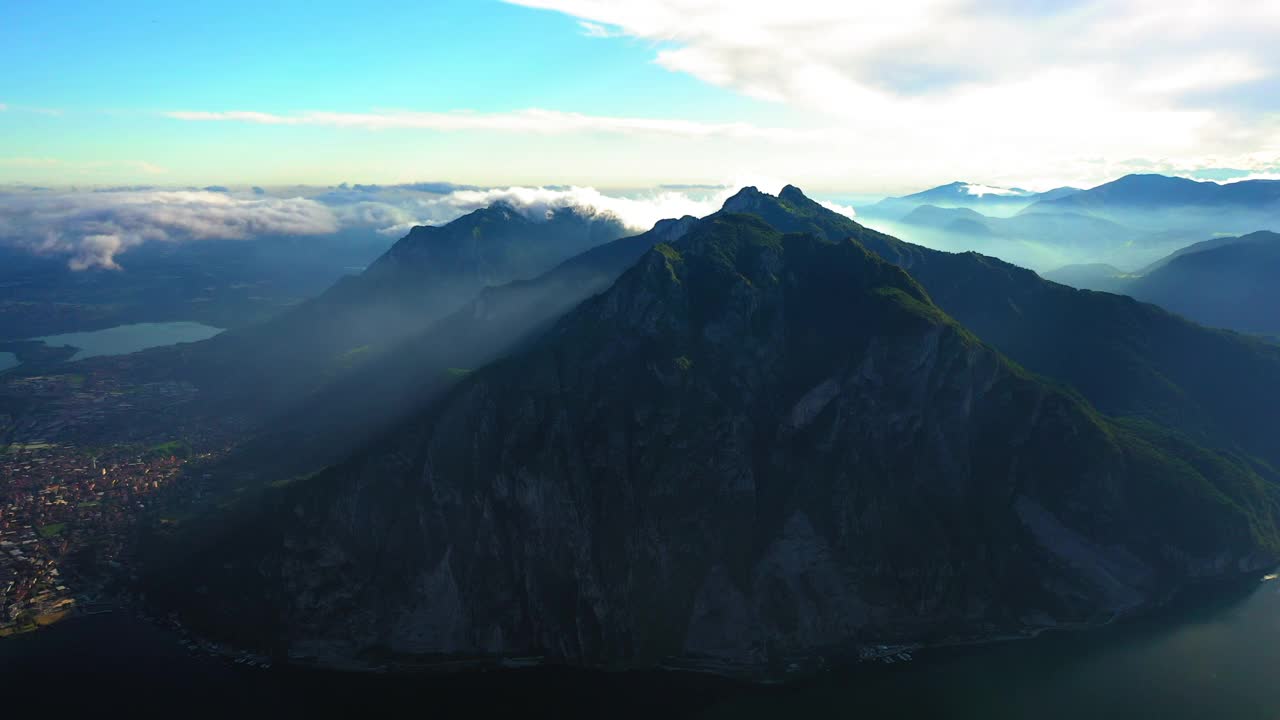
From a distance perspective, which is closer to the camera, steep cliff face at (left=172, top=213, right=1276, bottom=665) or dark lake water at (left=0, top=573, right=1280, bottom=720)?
dark lake water at (left=0, top=573, right=1280, bottom=720)

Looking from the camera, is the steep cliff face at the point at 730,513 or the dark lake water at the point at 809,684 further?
the steep cliff face at the point at 730,513

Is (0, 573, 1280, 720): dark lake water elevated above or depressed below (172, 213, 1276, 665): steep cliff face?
below

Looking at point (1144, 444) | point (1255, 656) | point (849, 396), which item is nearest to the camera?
point (1255, 656)

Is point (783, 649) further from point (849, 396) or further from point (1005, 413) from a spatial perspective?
point (1005, 413)

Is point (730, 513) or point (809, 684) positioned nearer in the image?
point (809, 684)

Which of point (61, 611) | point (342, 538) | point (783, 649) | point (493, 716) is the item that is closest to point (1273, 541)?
point (783, 649)
